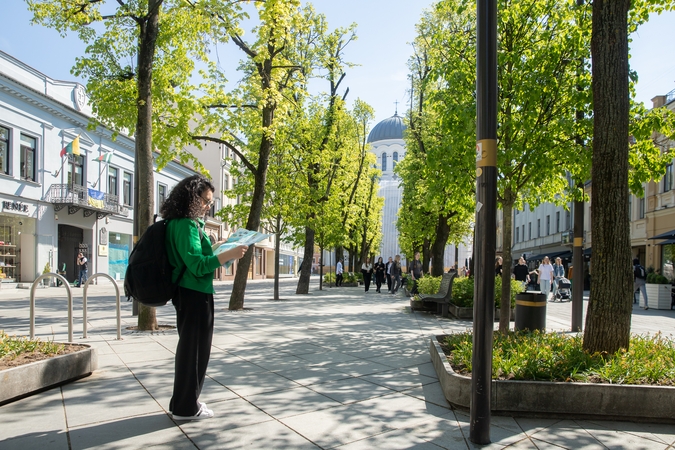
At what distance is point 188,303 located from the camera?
4469 mm

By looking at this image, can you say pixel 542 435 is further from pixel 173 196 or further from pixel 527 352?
pixel 173 196

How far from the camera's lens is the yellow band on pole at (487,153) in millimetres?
4109

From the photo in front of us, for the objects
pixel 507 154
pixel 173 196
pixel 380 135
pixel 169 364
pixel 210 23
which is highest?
pixel 380 135

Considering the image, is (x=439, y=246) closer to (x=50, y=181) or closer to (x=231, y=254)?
(x=231, y=254)

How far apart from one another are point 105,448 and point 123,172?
111 feet

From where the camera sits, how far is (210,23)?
33.5 feet

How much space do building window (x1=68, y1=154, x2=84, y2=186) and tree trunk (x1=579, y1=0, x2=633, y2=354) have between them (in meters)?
28.2

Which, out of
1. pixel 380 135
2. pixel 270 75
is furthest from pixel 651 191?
pixel 380 135

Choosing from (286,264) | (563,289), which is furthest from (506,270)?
(286,264)

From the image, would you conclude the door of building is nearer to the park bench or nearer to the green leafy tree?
the green leafy tree

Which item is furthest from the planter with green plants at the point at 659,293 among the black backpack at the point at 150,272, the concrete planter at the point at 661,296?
the black backpack at the point at 150,272

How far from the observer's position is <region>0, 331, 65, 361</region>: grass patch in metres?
5.50

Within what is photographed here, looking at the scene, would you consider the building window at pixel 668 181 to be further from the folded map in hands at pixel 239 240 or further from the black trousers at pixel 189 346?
the black trousers at pixel 189 346

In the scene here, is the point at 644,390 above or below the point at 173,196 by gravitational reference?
below
